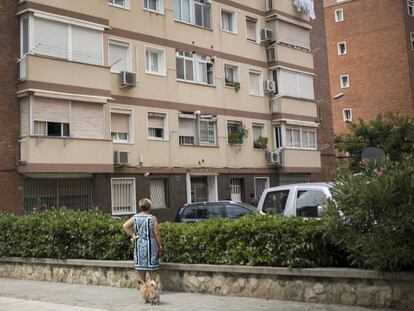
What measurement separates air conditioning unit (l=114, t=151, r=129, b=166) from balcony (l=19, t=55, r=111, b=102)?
230 centimetres

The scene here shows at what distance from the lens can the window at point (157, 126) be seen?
85.4 ft

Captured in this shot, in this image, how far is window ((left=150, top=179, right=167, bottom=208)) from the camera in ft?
85.7

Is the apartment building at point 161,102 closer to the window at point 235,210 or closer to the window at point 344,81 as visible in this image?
the window at point 235,210

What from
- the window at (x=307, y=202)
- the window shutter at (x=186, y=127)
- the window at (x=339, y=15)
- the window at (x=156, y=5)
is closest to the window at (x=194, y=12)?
the window at (x=156, y=5)

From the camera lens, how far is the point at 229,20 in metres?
31.0

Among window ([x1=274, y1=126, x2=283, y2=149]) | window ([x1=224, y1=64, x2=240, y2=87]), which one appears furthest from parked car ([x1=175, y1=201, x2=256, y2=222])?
window ([x1=274, y1=126, x2=283, y2=149])

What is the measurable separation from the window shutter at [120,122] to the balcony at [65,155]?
1.39 meters

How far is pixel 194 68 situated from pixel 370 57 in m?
24.6

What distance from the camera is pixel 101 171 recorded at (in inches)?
902

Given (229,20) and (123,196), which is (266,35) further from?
(123,196)

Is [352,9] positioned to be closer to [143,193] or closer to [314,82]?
[314,82]

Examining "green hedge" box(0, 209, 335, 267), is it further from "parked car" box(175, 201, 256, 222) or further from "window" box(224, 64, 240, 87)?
"window" box(224, 64, 240, 87)

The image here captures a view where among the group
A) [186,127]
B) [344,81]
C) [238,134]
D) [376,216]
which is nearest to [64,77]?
[186,127]

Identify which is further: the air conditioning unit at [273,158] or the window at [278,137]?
the window at [278,137]
